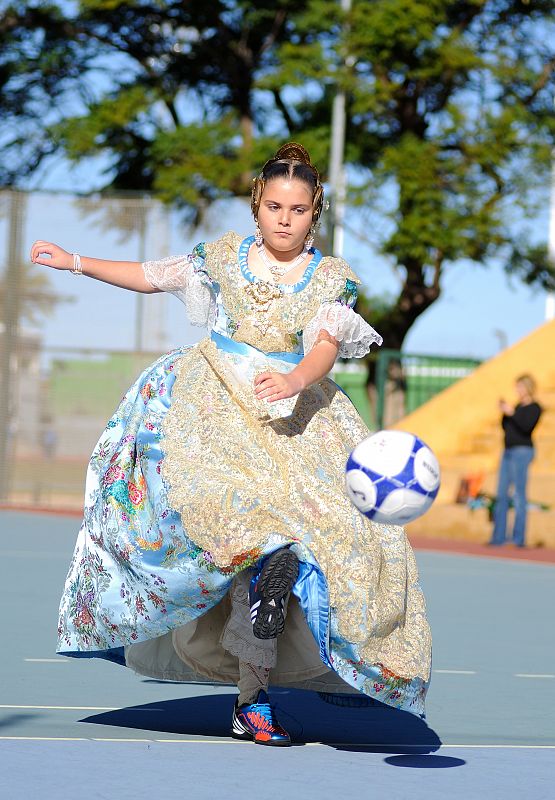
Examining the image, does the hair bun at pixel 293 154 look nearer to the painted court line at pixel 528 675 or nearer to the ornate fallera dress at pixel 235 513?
the ornate fallera dress at pixel 235 513

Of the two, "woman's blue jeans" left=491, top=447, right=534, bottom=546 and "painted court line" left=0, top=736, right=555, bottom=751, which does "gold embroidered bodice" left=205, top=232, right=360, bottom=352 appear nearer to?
"painted court line" left=0, top=736, right=555, bottom=751

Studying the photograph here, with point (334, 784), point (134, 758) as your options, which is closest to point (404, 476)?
point (334, 784)

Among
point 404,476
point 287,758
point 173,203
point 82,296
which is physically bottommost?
point 287,758

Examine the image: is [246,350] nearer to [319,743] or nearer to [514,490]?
[319,743]

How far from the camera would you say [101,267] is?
567cm

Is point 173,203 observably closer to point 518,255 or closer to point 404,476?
point 518,255

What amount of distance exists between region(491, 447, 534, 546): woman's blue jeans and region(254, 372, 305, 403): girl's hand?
477 inches

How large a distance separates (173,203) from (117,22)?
5039 millimetres

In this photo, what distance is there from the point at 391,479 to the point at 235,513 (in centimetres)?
61

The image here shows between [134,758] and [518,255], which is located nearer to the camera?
[134,758]

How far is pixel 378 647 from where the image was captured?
5.09m

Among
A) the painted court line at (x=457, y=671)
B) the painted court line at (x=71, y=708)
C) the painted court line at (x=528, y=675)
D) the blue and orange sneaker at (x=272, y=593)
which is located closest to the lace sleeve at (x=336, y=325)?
the blue and orange sneaker at (x=272, y=593)

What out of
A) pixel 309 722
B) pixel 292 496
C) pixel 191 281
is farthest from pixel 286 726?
pixel 191 281

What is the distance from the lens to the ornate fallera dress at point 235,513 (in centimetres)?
503
